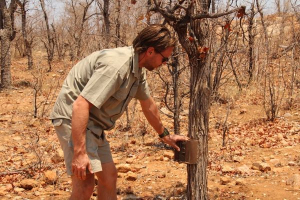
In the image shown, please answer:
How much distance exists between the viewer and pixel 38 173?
486cm

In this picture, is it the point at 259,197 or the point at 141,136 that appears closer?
the point at 259,197

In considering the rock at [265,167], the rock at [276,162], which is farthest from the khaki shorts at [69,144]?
the rock at [276,162]

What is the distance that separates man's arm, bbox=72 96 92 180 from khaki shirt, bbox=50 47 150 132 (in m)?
0.06

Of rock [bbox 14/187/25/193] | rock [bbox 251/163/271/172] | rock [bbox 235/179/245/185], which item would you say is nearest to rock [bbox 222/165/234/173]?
rock [bbox 251/163/271/172]

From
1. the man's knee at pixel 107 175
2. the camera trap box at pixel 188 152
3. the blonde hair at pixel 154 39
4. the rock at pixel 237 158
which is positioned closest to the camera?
the blonde hair at pixel 154 39

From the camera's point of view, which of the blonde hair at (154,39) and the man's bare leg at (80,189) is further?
the man's bare leg at (80,189)

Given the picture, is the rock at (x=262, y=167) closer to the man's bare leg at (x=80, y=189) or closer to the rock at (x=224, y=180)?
the rock at (x=224, y=180)

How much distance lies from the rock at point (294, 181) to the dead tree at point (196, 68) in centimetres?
134

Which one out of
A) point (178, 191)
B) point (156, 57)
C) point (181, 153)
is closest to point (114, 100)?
point (156, 57)

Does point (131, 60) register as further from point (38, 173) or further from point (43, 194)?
point (38, 173)

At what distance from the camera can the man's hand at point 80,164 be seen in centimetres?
248

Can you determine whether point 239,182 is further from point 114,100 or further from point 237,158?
point 114,100

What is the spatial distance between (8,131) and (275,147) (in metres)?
4.74

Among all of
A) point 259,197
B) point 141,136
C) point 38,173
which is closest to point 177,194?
point 259,197
